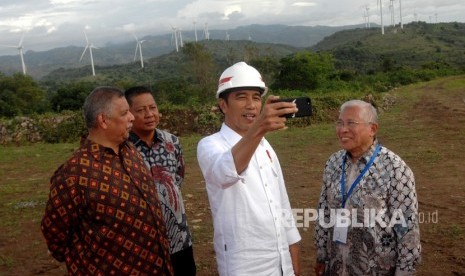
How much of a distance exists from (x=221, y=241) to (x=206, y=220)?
3.82m

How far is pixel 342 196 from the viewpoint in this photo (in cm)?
256

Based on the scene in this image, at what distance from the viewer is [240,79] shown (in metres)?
2.03

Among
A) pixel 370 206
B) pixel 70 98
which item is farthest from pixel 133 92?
pixel 70 98

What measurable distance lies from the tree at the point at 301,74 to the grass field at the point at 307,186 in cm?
1154

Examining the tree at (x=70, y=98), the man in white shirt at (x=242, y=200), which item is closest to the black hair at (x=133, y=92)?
the man in white shirt at (x=242, y=200)

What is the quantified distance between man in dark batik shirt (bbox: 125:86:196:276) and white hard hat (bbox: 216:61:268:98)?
845mm

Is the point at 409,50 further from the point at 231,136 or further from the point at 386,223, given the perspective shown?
the point at 231,136

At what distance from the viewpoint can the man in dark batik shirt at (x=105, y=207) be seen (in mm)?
2152

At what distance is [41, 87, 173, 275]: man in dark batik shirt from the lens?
2.15 metres

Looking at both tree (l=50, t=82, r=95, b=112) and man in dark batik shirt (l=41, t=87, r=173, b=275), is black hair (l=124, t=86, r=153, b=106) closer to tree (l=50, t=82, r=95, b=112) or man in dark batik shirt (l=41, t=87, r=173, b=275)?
man in dark batik shirt (l=41, t=87, r=173, b=275)

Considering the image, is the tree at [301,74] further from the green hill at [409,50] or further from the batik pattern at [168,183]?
the batik pattern at [168,183]

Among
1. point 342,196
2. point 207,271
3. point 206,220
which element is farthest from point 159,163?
point 206,220

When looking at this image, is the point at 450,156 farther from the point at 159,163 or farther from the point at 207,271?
the point at 159,163

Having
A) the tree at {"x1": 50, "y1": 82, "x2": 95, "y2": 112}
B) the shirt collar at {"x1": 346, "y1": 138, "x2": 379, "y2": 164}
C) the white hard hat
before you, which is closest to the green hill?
the tree at {"x1": 50, "y1": 82, "x2": 95, "y2": 112}
